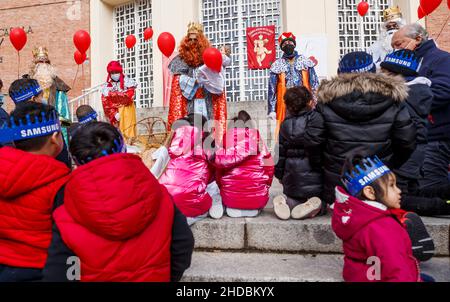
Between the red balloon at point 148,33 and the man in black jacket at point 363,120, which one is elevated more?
the red balloon at point 148,33

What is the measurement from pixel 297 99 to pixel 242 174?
815 mm

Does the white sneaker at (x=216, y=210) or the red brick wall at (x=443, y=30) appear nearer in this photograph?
the white sneaker at (x=216, y=210)

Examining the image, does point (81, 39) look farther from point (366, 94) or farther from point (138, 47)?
point (366, 94)

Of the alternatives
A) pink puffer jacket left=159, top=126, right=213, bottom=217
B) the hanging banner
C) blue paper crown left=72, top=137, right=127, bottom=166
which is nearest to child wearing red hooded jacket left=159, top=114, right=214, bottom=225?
pink puffer jacket left=159, top=126, right=213, bottom=217

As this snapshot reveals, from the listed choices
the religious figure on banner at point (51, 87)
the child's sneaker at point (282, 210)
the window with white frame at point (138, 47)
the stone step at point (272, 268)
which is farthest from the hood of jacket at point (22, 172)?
the window with white frame at point (138, 47)

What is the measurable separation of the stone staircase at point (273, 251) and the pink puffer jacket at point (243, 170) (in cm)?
17

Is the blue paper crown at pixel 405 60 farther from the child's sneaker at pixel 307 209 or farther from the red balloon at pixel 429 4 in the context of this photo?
the red balloon at pixel 429 4

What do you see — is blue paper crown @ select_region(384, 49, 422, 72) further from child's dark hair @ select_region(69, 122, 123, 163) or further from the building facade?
the building facade

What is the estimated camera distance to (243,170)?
3.30 meters

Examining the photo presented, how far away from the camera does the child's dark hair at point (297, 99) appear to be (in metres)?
3.32

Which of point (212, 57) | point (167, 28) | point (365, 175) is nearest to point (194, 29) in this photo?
point (212, 57)

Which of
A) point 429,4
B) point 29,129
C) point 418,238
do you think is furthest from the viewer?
point 429,4

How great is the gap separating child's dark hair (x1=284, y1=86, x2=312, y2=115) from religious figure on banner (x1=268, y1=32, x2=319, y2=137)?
339 cm
